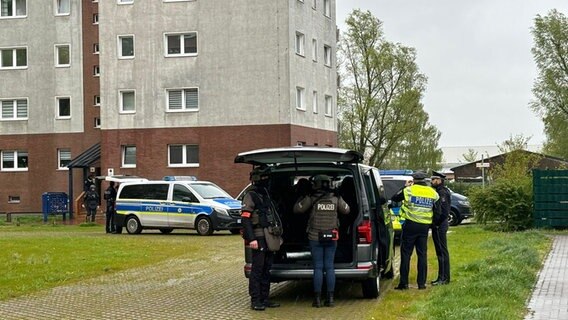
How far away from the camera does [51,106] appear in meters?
47.4

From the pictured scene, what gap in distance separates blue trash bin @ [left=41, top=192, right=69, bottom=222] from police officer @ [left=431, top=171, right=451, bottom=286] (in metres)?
29.6

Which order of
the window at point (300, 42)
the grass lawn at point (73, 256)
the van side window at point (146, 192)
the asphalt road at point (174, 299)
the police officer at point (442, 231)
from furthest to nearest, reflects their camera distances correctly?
the window at point (300, 42) → the van side window at point (146, 192) → the grass lawn at point (73, 256) → the police officer at point (442, 231) → the asphalt road at point (174, 299)

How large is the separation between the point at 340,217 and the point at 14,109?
38014mm

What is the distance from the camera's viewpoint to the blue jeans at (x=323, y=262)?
469 inches

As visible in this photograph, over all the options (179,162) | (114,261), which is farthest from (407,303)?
(179,162)

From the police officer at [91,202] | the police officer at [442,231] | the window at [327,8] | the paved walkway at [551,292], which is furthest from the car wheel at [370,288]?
the window at [327,8]

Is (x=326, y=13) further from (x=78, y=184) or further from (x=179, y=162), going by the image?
(x=78, y=184)

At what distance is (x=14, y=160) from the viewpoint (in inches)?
1881

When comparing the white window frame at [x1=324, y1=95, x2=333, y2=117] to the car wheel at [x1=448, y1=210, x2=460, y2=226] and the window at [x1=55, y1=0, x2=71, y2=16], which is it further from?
the car wheel at [x1=448, y1=210, x2=460, y2=226]

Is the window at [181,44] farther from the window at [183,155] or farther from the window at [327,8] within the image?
the window at [327,8]

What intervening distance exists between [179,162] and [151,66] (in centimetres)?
486

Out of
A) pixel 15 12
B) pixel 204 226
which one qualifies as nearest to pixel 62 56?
pixel 15 12

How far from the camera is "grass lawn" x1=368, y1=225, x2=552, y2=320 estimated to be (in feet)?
34.1

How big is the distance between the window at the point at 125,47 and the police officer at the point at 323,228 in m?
32.3
